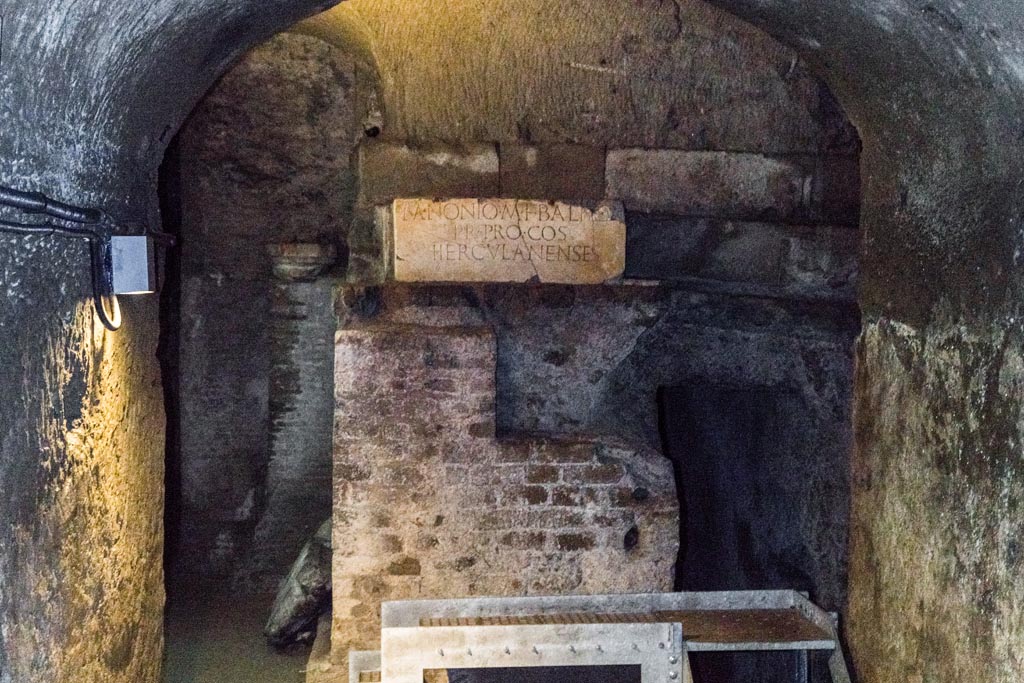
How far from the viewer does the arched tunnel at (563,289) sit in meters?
2.75

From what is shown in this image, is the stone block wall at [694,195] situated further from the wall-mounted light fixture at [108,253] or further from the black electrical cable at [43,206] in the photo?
the black electrical cable at [43,206]

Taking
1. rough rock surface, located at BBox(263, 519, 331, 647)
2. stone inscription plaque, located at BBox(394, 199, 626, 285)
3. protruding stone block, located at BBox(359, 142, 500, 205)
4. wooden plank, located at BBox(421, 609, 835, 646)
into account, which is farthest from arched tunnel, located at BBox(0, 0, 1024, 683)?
rough rock surface, located at BBox(263, 519, 331, 647)

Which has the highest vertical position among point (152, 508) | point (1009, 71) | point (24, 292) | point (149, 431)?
point (1009, 71)

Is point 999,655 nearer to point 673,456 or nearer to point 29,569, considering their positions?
point 29,569

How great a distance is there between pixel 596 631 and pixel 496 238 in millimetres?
1750

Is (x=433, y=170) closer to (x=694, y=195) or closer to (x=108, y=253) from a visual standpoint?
(x=694, y=195)

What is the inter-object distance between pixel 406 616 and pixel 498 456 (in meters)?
0.79

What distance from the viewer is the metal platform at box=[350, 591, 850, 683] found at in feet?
10.9

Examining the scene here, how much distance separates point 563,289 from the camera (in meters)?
4.46

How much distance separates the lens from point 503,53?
16.6ft

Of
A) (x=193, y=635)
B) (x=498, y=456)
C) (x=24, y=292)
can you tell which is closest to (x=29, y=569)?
(x=24, y=292)

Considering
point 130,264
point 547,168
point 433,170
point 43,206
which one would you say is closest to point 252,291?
point 433,170

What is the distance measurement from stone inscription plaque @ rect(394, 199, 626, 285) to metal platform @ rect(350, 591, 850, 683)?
1347mm

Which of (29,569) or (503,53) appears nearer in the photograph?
(29,569)
